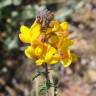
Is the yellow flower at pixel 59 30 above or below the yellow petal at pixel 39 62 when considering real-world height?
above

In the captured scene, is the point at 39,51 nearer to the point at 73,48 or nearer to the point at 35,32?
the point at 35,32

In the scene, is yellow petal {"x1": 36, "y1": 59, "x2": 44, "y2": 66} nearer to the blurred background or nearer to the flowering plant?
the flowering plant

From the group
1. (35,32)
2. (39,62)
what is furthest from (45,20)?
(39,62)

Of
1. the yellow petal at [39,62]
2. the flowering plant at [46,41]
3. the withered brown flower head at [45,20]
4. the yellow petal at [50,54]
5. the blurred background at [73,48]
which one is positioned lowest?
the yellow petal at [39,62]

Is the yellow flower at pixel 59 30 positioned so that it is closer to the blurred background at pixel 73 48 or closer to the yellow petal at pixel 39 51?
the yellow petal at pixel 39 51

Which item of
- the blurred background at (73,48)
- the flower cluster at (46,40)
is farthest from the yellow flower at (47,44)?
the blurred background at (73,48)

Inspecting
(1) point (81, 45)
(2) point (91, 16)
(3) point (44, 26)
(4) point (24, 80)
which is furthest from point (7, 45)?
(3) point (44, 26)

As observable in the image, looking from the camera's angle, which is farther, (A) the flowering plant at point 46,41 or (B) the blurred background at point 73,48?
(B) the blurred background at point 73,48
